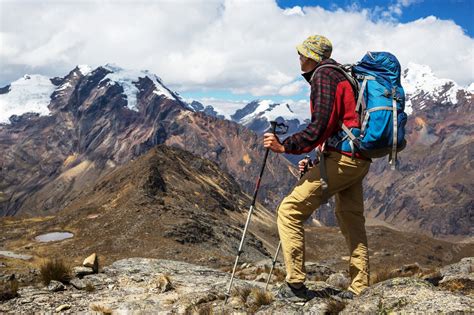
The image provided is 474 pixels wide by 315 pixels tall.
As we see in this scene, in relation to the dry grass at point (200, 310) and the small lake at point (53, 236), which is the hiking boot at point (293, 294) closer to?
the dry grass at point (200, 310)

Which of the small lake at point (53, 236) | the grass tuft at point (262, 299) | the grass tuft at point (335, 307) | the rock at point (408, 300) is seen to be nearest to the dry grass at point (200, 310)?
the grass tuft at point (262, 299)

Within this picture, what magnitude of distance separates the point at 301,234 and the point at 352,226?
1380 mm

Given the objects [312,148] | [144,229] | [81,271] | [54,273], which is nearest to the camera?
[312,148]

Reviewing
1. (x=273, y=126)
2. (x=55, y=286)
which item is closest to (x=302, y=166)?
(x=273, y=126)

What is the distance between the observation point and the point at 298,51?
327 inches

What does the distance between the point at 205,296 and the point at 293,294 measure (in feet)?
8.17

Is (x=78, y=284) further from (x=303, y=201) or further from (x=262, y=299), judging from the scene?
(x=303, y=201)

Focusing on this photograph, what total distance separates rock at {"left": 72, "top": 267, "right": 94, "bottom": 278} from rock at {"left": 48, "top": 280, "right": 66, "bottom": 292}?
1.30 m

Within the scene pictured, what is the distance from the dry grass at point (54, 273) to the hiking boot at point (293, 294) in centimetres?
607

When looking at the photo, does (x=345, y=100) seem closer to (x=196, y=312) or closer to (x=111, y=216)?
(x=196, y=312)

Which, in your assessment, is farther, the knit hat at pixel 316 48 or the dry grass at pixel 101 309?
the dry grass at pixel 101 309

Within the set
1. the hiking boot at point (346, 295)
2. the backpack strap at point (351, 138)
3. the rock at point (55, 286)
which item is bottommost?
the rock at point (55, 286)

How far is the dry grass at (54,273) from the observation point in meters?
11.5

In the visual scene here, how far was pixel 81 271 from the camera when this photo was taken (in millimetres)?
12586
